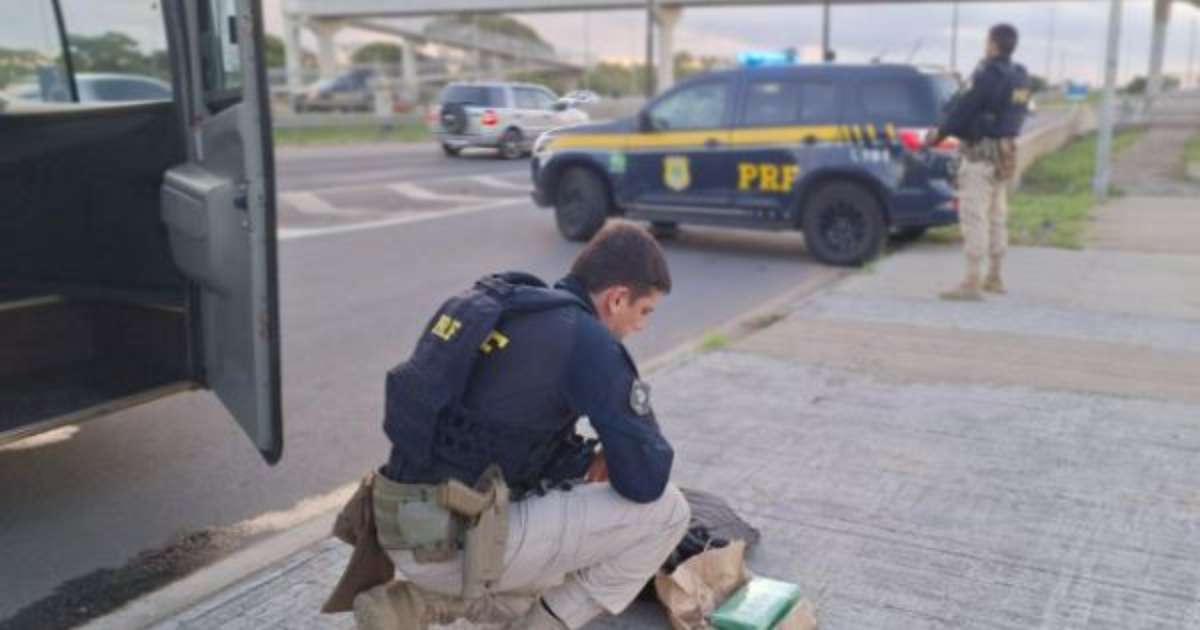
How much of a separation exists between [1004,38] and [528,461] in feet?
20.3

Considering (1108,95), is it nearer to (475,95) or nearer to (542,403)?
(475,95)

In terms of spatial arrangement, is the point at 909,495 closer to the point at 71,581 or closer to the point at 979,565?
the point at 979,565

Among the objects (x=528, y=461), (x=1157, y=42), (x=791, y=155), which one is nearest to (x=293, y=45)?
(x=528, y=461)

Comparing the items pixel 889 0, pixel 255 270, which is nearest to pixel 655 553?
pixel 255 270

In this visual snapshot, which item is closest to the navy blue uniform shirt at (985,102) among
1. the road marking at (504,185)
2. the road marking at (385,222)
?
the road marking at (385,222)

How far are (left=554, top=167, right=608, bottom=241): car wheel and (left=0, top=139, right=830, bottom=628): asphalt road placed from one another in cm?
24

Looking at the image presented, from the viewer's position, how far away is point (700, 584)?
3.28 meters

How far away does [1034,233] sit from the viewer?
11.4 m

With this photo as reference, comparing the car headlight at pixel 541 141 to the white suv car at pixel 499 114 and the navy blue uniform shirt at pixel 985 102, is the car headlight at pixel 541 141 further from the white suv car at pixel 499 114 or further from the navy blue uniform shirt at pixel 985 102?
the navy blue uniform shirt at pixel 985 102

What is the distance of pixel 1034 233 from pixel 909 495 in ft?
25.8

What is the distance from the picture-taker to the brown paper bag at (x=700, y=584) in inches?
126

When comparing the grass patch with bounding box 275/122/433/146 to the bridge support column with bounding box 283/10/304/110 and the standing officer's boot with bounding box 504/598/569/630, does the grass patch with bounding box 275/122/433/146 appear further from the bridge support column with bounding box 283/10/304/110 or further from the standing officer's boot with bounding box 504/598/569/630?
the standing officer's boot with bounding box 504/598/569/630

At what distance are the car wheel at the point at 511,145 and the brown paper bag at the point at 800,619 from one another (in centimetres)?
166

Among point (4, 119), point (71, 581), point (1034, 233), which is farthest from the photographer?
point (1034, 233)
